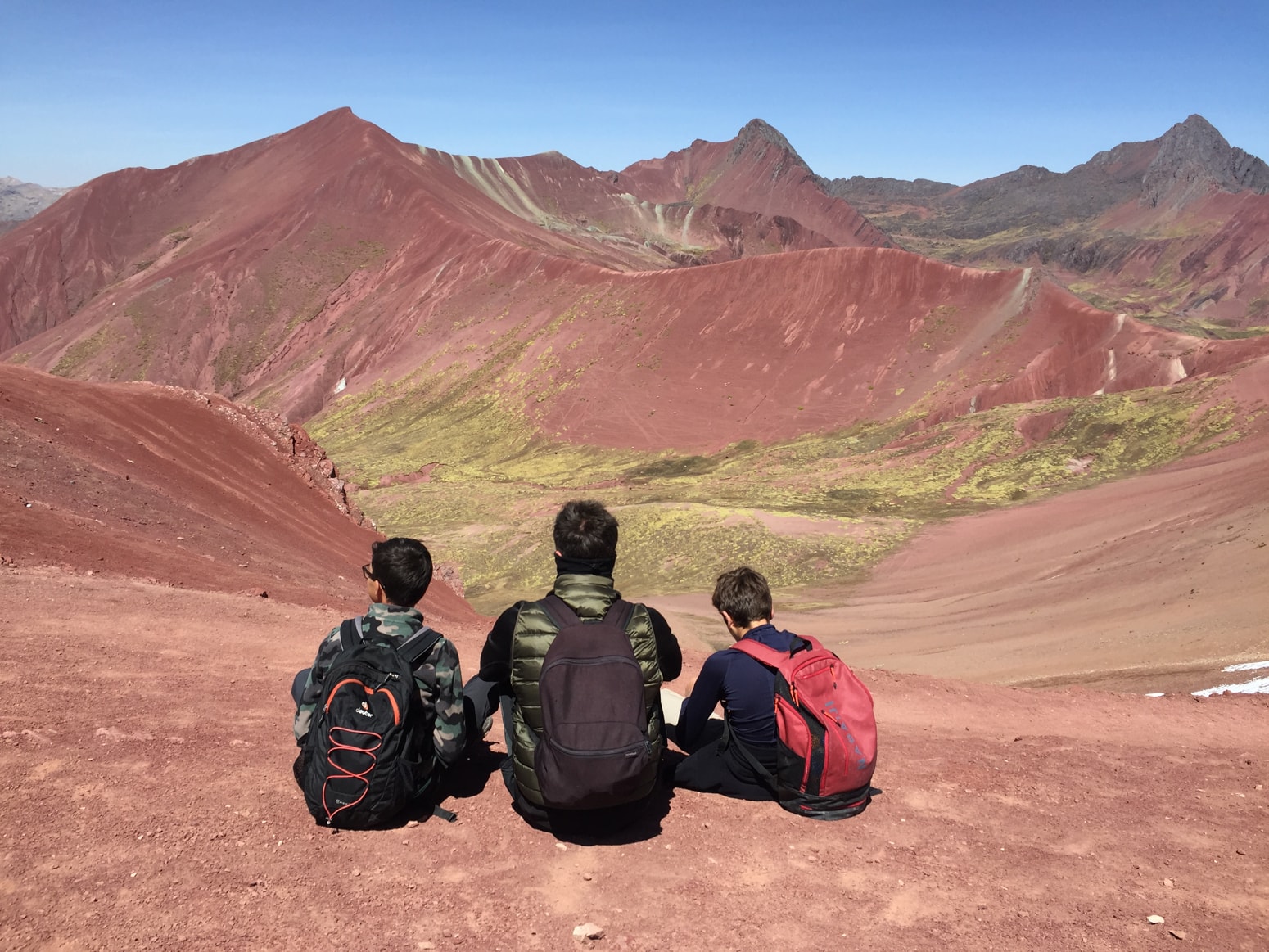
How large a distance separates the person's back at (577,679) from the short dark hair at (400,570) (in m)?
0.48

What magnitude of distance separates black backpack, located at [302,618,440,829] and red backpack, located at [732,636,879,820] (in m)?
1.86

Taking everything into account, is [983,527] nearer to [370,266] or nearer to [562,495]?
[562,495]

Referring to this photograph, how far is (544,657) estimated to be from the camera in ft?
14.9

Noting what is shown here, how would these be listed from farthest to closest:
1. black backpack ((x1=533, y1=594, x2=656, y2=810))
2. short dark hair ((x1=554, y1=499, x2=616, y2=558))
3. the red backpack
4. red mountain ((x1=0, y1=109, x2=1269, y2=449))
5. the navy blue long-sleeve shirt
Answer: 1. red mountain ((x1=0, y1=109, x2=1269, y2=449))
2. the navy blue long-sleeve shirt
3. the red backpack
4. short dark hair ((x1=554, y1=499, x2=616, y2=558))
5. black backpack ((x1=533, y1=594, x2=656, y2=810))

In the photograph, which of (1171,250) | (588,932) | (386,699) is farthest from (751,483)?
(1171,250)

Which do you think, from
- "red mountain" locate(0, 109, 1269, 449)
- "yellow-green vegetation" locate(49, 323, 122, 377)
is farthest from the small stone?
"yellow-green vegetation" locate(49, 323, 122, 377)

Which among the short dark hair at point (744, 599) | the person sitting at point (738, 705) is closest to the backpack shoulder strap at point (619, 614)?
the person sitting at point (738, 705)

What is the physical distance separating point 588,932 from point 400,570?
77.3 inches

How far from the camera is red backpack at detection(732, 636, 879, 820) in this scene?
5.07 meters

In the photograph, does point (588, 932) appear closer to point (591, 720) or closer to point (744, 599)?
point (591, 720)

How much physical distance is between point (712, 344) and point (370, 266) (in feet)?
118

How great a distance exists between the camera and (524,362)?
58031mm

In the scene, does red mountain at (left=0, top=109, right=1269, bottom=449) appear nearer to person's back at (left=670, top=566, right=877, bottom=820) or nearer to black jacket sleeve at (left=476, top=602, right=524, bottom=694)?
person's back at (left=670, top=566, right=877, bottom=820)

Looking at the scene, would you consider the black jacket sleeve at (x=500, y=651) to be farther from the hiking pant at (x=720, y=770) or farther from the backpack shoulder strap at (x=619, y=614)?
the hiking pant at (x=720, y=770)
